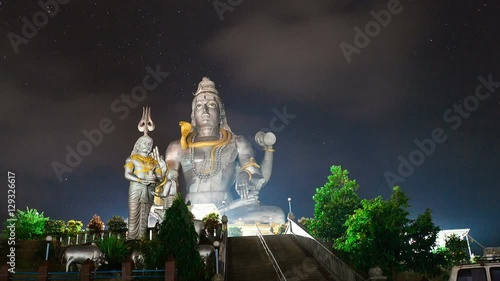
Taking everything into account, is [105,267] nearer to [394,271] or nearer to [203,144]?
[394,271]

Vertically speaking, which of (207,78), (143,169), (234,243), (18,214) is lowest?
(234,243)

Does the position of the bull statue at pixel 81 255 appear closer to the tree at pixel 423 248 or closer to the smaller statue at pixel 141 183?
the smaller statue at pixel 141 183

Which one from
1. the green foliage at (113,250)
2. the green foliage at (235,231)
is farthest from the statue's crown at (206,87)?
the green foliage at (113,250)

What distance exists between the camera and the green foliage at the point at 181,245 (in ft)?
41.4

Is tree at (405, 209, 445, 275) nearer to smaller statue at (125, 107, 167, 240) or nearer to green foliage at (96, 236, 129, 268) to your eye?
green foliage at (96, 236, 129, 268)

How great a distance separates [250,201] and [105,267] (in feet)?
55.8

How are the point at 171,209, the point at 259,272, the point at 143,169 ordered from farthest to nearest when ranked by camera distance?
the point at 143,169 < the point at 259,272 < the point at 171,209

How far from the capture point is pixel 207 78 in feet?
114

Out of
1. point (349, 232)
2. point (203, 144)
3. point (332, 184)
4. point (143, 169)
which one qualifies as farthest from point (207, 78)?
point (349, 232)

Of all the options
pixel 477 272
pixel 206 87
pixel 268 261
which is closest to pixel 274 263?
pixel 268 261

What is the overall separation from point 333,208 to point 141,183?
999 cm

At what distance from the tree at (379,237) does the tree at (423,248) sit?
0.32 meters

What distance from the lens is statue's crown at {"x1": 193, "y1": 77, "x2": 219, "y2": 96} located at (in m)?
34.0

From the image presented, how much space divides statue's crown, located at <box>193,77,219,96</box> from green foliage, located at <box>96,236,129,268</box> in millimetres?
20380
